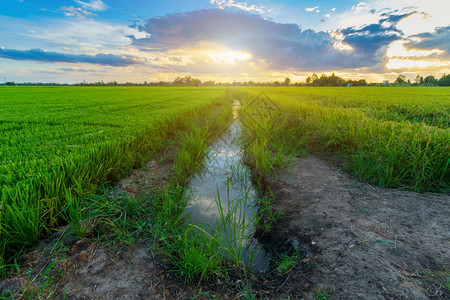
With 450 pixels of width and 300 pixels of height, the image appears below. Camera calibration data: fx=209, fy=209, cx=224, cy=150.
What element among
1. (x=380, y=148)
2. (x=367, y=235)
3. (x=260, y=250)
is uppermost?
(x=380, y=148)

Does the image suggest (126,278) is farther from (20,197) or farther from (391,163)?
(391,163)

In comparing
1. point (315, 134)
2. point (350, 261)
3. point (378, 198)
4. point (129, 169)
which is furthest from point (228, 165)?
point (350, 261)

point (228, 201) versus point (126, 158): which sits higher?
point (126, 158)

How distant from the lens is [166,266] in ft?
5.62

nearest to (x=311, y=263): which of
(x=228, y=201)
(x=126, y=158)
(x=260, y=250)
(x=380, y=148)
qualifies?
(x=260, y=250)

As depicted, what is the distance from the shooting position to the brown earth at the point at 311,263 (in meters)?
1.41

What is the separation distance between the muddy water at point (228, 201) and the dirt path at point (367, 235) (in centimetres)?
39

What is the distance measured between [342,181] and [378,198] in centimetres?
58

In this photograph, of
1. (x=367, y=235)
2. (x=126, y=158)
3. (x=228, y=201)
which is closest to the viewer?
(x=367, y=235)

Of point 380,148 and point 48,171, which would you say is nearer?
point 48,171

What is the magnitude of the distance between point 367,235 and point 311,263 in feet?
1.97

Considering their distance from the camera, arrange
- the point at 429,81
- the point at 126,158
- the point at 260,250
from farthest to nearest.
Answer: the point at 429,81, the point at 126,158, the point at 260,250

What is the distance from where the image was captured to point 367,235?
1.85 meters

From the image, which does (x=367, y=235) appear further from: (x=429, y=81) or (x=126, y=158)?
(x=429, y=81)
